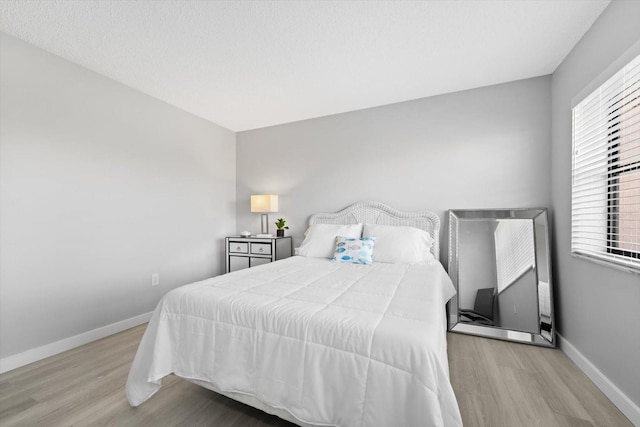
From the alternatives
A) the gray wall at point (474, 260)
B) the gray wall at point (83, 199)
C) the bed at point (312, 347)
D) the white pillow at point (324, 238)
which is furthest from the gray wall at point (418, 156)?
the bed at point (312, 347)

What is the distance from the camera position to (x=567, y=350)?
86.7 inches

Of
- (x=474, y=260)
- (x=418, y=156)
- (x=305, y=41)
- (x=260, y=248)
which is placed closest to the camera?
(x=305, y=41)

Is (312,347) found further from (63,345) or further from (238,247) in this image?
(238,247)

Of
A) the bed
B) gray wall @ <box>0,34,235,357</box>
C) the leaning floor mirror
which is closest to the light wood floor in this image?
the bed

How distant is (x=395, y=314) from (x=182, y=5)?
2.24 metres

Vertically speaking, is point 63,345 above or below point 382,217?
below

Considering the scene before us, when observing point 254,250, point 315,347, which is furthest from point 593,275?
point 254,250

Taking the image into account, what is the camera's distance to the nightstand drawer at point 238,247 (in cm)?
365

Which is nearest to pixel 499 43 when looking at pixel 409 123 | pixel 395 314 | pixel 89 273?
pixel 409 123

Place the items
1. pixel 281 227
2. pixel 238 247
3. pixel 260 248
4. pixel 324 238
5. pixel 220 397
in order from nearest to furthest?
pixel 220 397 < pixel 324 238 < pixel 260 248 < pixel 238 247 < pixel 281 227

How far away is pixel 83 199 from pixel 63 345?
125 cm

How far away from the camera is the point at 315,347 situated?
1189 mm

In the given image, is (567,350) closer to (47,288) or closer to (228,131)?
(47,288)

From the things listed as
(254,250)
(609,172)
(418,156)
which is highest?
(418,156)
